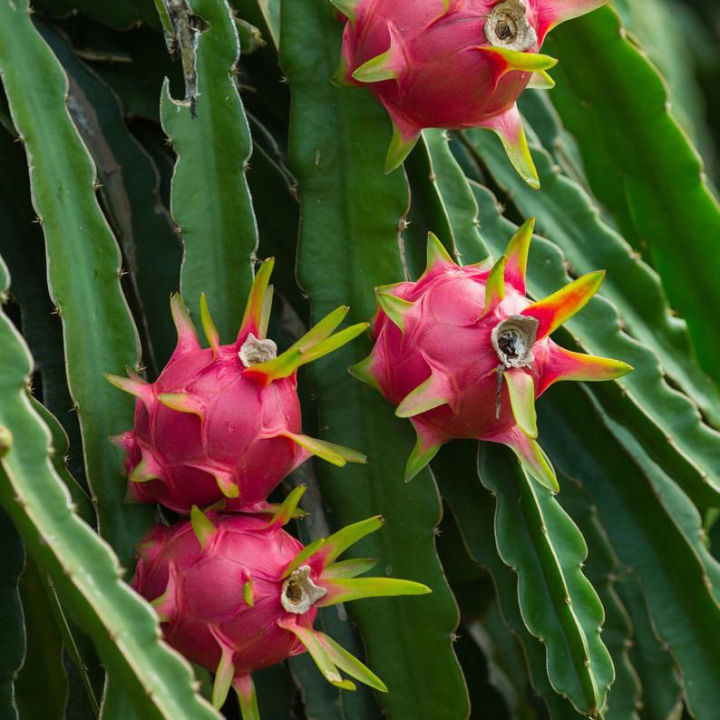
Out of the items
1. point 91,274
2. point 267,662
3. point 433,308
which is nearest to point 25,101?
point 91,274

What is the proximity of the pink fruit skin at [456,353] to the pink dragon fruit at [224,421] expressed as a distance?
0.04m

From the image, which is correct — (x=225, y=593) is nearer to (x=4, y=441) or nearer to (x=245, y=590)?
(x=245, y=590)

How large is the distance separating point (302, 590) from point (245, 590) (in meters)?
0.06

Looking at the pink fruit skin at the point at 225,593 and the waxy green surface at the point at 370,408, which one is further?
the waxy green surface at the point at 370,408

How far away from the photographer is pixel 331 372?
0.95 m

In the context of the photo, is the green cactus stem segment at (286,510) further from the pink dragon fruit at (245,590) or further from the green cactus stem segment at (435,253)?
the green cactus stem segment at (435,253)

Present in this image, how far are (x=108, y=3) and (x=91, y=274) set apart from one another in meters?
0.35

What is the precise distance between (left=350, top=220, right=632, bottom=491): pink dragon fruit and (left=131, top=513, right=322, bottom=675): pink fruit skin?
0.15 meters

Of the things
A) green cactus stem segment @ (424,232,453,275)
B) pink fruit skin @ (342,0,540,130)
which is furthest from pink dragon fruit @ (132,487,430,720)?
pink fruit skin @ (342,0,540,130)

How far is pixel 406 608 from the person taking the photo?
954 millimetres

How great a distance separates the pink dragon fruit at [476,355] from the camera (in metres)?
0.83

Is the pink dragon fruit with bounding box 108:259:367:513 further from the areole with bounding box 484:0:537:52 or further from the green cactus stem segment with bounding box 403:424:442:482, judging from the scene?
the areole with bounding box 484:0:537:52

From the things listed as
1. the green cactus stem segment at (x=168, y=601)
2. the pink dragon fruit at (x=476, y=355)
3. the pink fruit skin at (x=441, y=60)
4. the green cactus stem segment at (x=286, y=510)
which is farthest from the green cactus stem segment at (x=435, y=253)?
the green cactus stem segment at (x=168, y=601)

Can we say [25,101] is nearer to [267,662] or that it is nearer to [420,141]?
[420,141]
